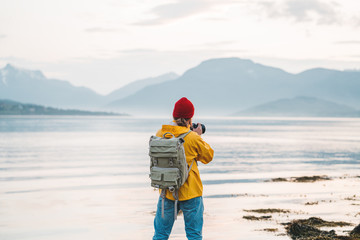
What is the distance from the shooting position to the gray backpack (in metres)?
6.55

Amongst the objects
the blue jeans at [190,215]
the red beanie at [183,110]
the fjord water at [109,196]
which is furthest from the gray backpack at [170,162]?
the fjord water at [109,196]

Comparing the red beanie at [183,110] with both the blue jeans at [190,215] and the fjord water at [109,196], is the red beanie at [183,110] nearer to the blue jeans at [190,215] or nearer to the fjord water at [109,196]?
the blue jeans at [190,215]

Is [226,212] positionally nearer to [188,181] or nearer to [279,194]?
[279,194]

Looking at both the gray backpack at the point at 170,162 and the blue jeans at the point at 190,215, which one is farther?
the blue jeans at the point at 190,215

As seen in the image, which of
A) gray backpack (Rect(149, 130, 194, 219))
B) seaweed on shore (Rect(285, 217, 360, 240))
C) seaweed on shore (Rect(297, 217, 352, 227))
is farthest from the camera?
seaweed on shore (Rect(297, 217, 352, 227))

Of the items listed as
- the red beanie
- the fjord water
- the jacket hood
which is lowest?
the fjord water

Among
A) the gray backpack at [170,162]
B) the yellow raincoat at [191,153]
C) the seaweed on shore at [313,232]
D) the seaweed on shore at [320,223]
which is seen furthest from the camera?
the seaweed on shore at [320,223]

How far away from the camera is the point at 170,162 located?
6617 millimetres

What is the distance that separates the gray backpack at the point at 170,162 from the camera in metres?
6.55

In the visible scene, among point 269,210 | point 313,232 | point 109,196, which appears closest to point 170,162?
point 313,232

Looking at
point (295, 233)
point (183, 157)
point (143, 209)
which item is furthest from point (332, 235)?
point (143, 209)

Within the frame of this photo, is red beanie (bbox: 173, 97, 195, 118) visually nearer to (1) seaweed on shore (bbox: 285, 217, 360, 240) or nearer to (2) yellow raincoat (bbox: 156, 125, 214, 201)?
(2) yellow raincoat (bbox: 156, 125, 214, 201)

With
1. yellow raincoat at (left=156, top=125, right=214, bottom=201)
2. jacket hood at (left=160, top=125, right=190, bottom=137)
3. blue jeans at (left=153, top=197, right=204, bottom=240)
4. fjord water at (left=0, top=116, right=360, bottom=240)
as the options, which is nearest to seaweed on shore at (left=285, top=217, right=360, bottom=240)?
fjord water at (left=0, top=116, right=360, bottom=240)

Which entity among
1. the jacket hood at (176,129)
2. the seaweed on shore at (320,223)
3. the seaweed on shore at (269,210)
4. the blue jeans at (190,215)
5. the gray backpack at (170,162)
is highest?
the jacket hood at (176,129)
